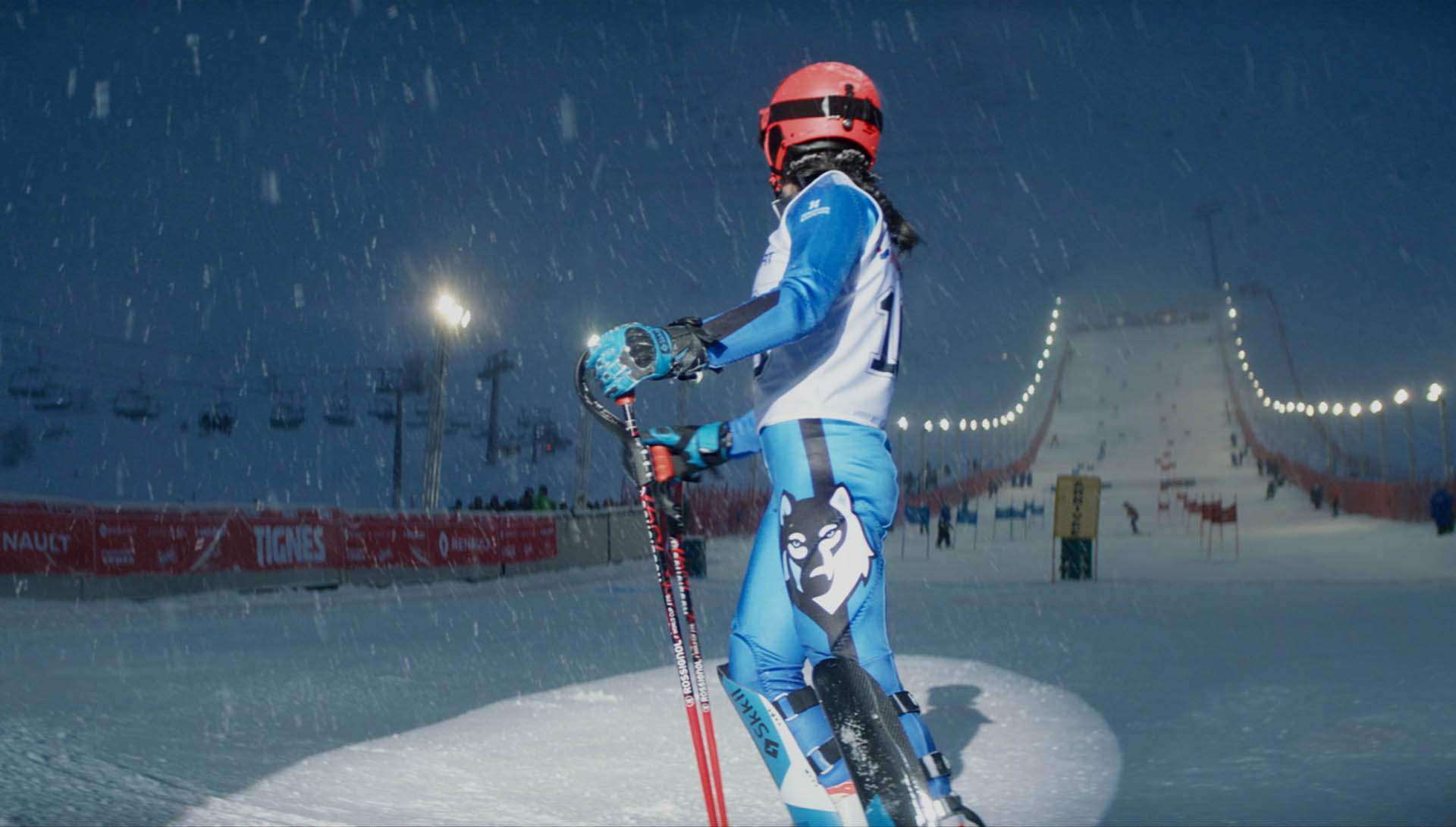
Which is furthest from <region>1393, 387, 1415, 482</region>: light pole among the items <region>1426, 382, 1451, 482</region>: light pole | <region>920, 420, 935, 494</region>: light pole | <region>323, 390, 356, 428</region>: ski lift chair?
<region>323, 390, 356, 428</region>: ski lift chair

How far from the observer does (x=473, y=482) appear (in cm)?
9525

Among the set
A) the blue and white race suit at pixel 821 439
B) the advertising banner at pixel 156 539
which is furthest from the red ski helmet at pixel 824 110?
the advertising banner at pixel 156 539

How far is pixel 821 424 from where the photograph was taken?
8.07 ft

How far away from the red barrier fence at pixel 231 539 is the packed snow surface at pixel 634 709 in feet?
2.48

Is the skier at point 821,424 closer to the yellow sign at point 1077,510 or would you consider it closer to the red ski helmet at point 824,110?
the red ski helmet at point 824,110

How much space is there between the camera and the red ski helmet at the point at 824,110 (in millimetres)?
2648

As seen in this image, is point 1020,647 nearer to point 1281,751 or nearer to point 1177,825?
point 1281,751

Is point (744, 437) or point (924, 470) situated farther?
point (924, 470)

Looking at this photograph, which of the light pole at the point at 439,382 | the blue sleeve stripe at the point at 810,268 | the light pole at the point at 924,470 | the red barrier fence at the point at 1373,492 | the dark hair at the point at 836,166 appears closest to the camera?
the blue sleeve stripe at the point at 810,268

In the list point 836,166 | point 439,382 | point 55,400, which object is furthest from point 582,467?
point 55,400

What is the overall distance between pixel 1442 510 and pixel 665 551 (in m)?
26.7

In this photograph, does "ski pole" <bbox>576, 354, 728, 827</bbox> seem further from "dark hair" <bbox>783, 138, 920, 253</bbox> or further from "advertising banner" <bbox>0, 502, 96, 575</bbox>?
"advertising banner" <bbox>0, 502, 96, 575</bbox>

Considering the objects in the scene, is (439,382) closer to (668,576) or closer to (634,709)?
(634,709)

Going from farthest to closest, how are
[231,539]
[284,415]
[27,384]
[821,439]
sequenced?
1. [284,415]
2. [27,384]
3. [231,539]
4. [821,439]
